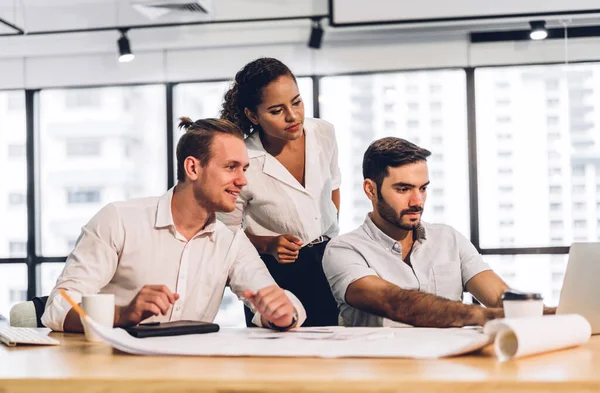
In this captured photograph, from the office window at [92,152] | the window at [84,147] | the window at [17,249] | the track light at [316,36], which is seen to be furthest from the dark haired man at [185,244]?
the window at [17,249]

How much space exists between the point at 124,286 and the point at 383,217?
863 mm

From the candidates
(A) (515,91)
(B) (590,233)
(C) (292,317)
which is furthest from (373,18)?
(C) (292,317)

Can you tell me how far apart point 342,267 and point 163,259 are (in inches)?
21.7

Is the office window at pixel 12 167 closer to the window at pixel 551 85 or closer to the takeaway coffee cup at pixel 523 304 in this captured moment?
the window at pixel 551 85

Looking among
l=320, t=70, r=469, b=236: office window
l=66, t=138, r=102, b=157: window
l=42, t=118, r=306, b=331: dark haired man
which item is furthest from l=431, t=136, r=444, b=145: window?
l=42, t=118, r=306, b=331: dark haired man

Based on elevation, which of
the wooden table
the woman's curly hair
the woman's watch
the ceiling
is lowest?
the woman's watch

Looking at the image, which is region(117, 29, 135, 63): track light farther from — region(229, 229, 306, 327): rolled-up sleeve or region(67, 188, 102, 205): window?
region(229, 229, 306, 327): rolled-up sleeve

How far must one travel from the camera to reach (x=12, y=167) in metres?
6.09

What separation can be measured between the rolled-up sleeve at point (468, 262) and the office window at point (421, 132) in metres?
2.96

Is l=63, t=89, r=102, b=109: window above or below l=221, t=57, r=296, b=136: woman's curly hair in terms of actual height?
above

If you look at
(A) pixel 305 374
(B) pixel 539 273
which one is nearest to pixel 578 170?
(B) pixel 539 273

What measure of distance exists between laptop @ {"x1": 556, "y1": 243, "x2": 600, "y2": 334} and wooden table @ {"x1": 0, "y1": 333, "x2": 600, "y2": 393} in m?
0.28

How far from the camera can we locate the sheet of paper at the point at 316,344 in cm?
132

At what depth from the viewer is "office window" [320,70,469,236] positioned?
5539 mm
